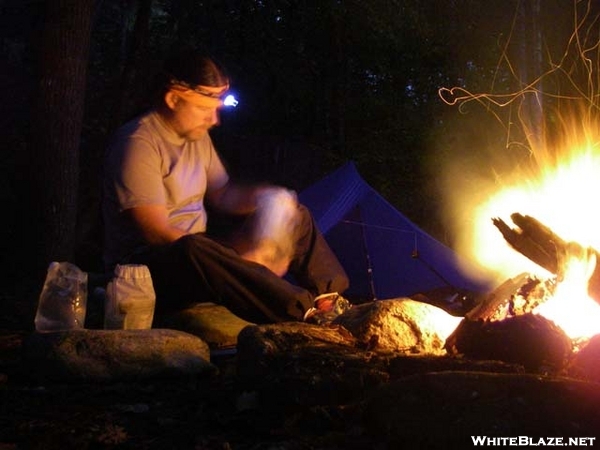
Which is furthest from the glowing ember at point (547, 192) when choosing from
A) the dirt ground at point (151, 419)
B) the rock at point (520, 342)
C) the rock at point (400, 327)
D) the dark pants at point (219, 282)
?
the dirt ground at point (151, 419)

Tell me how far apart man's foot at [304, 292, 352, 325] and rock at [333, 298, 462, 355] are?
0.21 meters

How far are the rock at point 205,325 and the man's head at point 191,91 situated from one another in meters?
1.09

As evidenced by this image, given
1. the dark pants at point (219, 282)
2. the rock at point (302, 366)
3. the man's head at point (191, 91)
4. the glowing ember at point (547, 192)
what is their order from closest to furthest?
the rock at point (302, 366) < the glowing ember at point (547, 192) < the dark pants at point (219, 282) < the man's head at point (191, 91)

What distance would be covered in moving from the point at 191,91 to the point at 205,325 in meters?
1.35

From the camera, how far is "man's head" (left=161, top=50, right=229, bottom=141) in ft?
12.7

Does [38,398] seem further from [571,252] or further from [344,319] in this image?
[571,252]

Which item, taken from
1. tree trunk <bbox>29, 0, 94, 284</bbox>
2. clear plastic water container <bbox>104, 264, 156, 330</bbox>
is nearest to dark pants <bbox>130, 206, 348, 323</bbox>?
clear plastic water container <bbox>104, 264, 156, 330</bbox>

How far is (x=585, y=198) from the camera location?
3824 mm

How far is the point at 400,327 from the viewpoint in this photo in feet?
10.9

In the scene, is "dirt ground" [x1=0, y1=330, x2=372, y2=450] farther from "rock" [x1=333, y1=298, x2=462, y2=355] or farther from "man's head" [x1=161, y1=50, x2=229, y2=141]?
"man's head" [x1=161, y1=50, x2=229, y2=141]

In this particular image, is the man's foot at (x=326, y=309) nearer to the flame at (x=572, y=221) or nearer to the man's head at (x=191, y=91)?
the flame at (x=572, y=221)

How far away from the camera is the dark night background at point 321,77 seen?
10.1 meters

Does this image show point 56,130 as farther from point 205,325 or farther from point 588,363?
point 588,363

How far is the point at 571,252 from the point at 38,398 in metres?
2.47
